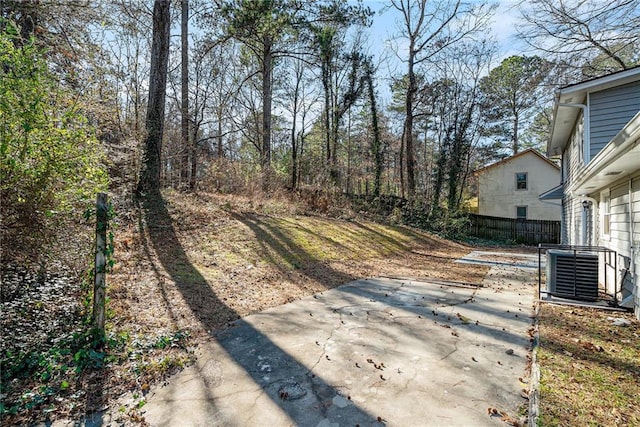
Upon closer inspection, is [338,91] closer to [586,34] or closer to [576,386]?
[586,34]

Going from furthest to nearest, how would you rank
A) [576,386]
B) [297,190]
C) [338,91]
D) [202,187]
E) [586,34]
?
1. [338,91]
2. [297,190]
3. [202,187]
4. [586,34]
5. [576,386]

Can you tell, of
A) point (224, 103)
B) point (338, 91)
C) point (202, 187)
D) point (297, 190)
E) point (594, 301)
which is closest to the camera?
point (594, 301)

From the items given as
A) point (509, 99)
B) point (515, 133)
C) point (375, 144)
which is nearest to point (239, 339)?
point (375, 144)

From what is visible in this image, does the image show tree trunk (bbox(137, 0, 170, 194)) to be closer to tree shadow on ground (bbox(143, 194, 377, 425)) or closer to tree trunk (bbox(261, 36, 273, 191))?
tree shadow on ground (bbox(143, 194, 377, 425))


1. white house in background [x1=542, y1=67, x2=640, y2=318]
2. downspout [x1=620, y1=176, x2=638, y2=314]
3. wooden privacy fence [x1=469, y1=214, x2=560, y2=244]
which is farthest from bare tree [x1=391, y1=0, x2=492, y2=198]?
downspout [x1=620, y1=176, x2=638, y2=314]

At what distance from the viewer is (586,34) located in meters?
9.18

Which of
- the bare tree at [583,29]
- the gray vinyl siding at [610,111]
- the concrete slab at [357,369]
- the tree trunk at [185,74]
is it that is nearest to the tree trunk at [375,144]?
the bare tree at [583,29]

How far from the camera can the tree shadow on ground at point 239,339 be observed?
230cm

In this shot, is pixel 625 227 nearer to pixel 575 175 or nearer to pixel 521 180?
pixel 575 175

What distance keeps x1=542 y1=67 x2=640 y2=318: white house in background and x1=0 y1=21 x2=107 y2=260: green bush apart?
17.4 feet

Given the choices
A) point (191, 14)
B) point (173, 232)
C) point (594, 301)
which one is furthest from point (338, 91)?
point (594, 301)

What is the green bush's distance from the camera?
2840 millimetres

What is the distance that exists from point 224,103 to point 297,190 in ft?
21.7

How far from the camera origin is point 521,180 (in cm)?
1953
